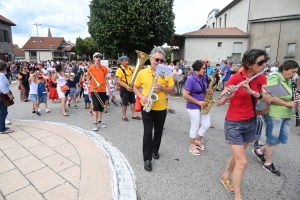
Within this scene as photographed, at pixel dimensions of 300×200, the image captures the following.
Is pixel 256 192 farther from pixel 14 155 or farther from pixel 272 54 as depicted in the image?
pixel 272 54

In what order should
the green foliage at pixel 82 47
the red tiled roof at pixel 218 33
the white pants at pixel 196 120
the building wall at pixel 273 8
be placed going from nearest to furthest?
the white pants at pixel 196 120, the building wall at pixel 273 8, the red tiled roof at pixel 218 33, the green foliage at pixel 82 47

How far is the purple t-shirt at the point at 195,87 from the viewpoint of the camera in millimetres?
3716

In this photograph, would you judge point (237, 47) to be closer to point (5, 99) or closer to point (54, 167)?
point (5, 99)

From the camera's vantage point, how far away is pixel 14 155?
3.65 metres

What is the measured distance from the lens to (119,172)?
3.19m

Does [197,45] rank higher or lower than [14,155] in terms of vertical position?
higher

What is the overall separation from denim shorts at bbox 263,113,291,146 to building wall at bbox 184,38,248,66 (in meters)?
24.3

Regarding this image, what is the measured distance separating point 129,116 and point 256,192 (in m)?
4.55

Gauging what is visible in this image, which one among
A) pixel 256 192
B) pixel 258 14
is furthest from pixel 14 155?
pixel 258 14

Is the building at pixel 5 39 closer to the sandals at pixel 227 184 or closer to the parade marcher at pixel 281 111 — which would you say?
the sandals at pixel 227 184

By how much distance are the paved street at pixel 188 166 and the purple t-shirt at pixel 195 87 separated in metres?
1.08

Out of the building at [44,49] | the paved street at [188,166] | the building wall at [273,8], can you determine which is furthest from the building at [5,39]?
the building wall at [273,8]

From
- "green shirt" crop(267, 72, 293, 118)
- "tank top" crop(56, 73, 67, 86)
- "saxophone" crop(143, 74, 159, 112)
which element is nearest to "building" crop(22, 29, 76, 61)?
"tank top" crop(56, 73, 67, 86)

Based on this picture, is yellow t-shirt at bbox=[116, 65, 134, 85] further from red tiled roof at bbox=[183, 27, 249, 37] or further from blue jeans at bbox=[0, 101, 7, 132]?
red tiled roof at bbox=[183, 27, 249, 37]
